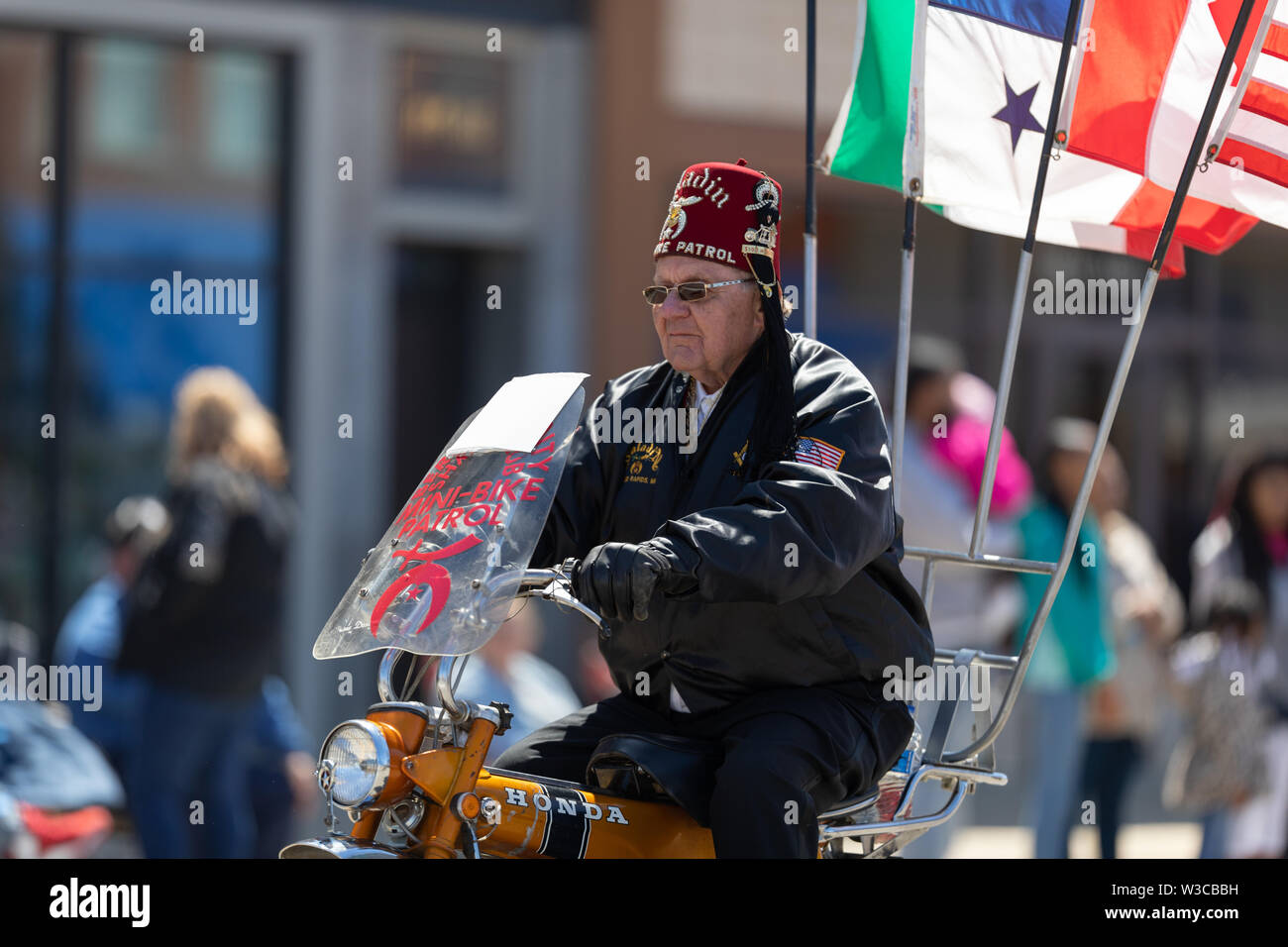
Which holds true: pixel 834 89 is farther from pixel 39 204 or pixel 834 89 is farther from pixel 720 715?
pixel 720 715

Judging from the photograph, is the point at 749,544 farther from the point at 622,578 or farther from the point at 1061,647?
the point at 1061,647

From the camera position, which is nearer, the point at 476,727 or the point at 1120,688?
the point at 476,727

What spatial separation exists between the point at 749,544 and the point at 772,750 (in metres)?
0.44

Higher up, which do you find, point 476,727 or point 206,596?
point 476,727

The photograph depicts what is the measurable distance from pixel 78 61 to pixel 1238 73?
7.43m

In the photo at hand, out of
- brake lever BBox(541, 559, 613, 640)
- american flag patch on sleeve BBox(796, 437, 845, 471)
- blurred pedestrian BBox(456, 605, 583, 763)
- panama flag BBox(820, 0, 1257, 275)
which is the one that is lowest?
blurred pedestrian BBox(456, 605, 583, 763)

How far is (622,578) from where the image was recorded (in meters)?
3.18

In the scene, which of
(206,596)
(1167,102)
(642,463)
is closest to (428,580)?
(642,463)

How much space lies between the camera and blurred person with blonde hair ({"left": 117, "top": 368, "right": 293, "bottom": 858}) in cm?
719

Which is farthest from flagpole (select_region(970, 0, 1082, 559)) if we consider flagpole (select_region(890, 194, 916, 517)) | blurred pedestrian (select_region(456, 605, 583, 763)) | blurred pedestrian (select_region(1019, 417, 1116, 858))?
blurred pedestrian (select_region(456, 605, 583, 763))

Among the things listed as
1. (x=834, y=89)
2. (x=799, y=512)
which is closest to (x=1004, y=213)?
(x=799, y=512)

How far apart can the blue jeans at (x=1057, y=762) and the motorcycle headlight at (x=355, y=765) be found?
15.7 ft

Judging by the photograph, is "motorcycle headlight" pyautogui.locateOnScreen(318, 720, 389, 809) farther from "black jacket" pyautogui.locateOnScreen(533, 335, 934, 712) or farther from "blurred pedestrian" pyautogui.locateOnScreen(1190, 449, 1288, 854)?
"blurred pedestrian" pyautogui.locateOnScreen(1190, 449, 1288, 854)

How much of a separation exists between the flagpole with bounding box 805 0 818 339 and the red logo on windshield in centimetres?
127
